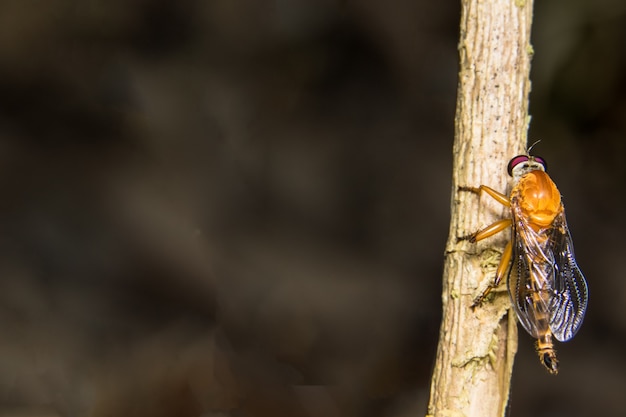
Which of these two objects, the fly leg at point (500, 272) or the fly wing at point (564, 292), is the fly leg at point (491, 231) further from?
the fly wing at point (564, 292)

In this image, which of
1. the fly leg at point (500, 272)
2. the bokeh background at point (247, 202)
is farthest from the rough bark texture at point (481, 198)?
the bokeh background at point (247, 202)

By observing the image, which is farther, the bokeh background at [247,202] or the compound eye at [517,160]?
the bokeh background at [247,202]

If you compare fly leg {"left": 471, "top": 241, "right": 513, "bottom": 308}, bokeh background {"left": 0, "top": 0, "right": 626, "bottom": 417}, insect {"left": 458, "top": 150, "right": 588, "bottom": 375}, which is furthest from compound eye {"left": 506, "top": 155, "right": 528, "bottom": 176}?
bokeh background {"left": 0, "top": 0, "right": 626, "bottom": 417}

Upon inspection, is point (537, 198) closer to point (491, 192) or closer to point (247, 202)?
point (491, 192)

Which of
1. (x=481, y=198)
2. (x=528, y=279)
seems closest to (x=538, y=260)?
(x=528, y=279)

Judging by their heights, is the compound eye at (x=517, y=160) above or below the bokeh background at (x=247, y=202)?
below

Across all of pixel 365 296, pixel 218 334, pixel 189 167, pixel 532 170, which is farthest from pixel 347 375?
pixel 532 170

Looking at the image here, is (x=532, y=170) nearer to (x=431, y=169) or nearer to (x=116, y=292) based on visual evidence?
(x=431, y=169)
